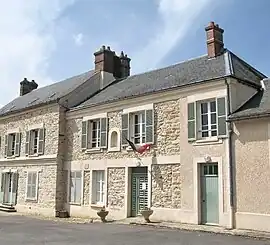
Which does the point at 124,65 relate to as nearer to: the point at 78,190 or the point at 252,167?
the point at 78,190

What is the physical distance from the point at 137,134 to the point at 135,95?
1575 mm

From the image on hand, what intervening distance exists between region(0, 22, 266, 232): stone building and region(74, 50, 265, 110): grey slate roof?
0.24 feet

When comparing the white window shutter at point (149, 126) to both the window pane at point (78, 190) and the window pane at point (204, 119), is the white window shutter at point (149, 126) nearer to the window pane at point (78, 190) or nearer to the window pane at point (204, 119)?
the window pane at point (204, 119)

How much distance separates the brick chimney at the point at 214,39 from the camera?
15.7 metres

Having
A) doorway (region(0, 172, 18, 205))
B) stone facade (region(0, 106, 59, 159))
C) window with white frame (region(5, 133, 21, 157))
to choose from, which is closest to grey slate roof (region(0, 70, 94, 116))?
stone facade (region(0, 106, 59, 159))

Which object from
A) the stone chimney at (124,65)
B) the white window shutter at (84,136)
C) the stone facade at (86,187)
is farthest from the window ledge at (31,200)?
the stone chimney at (124,65)

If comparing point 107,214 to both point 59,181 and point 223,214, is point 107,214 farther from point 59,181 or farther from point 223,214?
point 223,214

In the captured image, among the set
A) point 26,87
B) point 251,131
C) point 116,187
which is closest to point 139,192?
point 116,187

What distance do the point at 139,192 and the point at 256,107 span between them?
561 cm

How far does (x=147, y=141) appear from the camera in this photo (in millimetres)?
15008

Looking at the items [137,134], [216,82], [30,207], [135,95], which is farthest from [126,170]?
[30,207]

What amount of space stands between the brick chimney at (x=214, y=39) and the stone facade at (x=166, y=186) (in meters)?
5.07

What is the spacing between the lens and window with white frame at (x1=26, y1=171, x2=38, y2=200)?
19578 millimetres

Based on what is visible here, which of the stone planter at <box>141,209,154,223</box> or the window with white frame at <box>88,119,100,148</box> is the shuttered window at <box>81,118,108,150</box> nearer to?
the window with white frame at <box>88,119,100,148</box>
